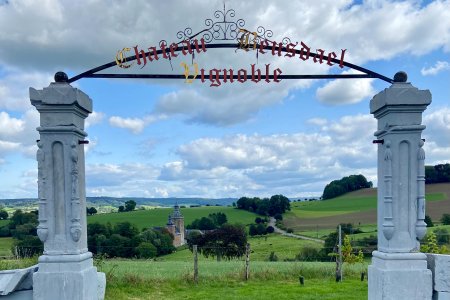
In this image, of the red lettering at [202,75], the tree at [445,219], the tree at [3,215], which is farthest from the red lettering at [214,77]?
the tree at [3,215]

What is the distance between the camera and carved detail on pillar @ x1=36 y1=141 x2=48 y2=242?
5.45 meters

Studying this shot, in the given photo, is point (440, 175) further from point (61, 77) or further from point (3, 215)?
point (3, 215)

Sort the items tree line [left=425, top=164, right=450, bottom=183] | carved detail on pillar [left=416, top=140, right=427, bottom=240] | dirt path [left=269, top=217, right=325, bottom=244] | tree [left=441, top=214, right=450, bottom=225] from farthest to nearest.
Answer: tree line [left=425, top=164, right=450, bottom=183], dirt path [left=269, top=217, right=325, bottom=244], tree [left=441, top=214, right=450, bottom=225], carved detail on pillar [left=416, top=140, right=427, bottom=240]

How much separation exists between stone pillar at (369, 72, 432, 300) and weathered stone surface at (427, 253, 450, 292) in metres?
0.09

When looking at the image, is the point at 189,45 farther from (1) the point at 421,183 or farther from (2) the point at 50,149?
(1) the point at 421,183

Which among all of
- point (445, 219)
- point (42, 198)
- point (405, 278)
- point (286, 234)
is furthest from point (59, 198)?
point (286, 234)

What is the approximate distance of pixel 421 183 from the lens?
Answer: 18.2 ft

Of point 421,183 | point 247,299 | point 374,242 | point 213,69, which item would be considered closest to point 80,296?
point 213,69

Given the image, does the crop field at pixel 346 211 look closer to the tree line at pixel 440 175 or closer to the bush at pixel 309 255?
the tree line at pixel 440 175

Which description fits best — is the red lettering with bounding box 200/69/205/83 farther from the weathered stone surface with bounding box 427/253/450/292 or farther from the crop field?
the crop field

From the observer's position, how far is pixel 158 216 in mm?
58500

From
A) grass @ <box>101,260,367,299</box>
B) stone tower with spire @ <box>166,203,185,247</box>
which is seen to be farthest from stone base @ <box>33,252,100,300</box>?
stone tower with spire @ <box>166,203,185,247</box>

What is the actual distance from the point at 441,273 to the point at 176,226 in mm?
47564

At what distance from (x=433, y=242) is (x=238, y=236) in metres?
26.4
